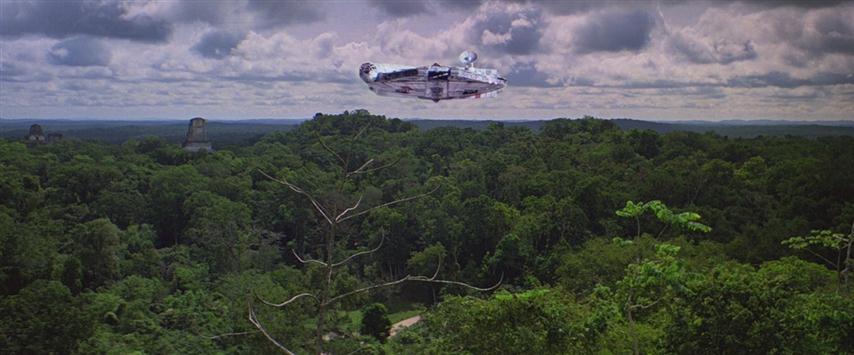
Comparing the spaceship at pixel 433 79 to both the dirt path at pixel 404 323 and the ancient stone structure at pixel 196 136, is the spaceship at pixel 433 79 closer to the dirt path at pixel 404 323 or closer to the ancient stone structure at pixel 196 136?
the dirt path at pixel 404 323

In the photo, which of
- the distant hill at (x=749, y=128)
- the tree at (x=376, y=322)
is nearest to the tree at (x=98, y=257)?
the tree at (x=376, y=322)

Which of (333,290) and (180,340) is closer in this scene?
(180,340)

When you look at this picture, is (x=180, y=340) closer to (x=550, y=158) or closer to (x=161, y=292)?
(x=161, y=292)

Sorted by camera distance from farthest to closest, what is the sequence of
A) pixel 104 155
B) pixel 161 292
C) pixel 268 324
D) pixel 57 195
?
pixel 104 155 → pixel 57 195 → pixel 161 292 → pixel 268 324

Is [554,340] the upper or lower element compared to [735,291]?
lower

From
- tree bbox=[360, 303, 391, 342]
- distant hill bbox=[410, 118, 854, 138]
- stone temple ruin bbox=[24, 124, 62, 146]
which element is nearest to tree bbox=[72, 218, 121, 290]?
tree bbox=[360, 303, 391, 342]

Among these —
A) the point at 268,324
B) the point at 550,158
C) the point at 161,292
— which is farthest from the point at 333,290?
the point at 550,158

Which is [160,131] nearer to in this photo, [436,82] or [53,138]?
[53,138]
